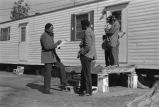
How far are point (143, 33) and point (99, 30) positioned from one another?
208 centimetres

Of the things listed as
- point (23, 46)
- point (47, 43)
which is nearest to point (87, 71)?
point (47, 43)

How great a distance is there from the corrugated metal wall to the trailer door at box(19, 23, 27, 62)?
7.44m

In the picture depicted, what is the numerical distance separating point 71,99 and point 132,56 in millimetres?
3446

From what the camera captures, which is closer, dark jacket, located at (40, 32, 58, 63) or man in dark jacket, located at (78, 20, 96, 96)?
man in dark jacket, located at (78, 20, 96, 96)

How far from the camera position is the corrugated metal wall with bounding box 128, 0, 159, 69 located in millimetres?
9195

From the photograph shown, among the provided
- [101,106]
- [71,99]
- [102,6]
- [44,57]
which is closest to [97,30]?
[102,6]

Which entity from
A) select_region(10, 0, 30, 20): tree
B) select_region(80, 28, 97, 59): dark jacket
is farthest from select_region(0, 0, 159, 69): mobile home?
select_region(10, 0, 30, 20): tree

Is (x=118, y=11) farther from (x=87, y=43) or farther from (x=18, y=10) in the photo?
(x=18, y=10)

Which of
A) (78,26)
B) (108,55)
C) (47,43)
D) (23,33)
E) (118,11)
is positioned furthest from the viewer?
(23,33)

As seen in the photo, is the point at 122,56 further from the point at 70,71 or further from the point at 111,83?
the point at 70,71

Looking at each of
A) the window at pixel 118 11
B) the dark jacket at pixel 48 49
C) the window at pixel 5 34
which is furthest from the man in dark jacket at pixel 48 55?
the window at pixel 5 34

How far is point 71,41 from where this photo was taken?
41.2 ft

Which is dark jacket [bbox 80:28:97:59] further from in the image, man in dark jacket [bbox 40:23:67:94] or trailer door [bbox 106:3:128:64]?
trailer door [bbox 106:3:128:64]

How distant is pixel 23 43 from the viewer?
16172 mm
